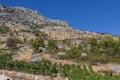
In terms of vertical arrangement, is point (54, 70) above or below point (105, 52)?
below

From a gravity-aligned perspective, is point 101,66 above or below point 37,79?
above

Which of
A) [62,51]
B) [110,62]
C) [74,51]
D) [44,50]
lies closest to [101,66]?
[110,62]

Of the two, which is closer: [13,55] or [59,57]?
[59,57]

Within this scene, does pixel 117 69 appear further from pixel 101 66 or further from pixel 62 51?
pixel 62 51

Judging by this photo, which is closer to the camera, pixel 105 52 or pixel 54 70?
pixel 54 70

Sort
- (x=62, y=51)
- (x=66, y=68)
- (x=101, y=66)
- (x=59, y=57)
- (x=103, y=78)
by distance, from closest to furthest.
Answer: (x=103, y=78) → (x=66, y=68) → (x=101, y=66) → (x=59, y=57) → (x=62, y=51)

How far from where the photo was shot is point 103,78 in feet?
141

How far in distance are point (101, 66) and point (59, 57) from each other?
10482 mm

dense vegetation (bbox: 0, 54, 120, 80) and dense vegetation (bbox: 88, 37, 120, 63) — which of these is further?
dense vegetation (bbox: 88, 37, 120, 63)

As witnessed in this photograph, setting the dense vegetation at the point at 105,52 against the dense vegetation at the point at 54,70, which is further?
the dense vegetation at the point at 105,52

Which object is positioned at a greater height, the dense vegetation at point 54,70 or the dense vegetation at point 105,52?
the dense vegetation at point 105,52

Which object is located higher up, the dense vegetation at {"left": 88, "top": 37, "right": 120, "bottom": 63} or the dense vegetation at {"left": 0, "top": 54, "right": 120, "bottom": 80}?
the dense vegetation at {"left": 88, "top": 37, "right": 120, "bottom": 63}

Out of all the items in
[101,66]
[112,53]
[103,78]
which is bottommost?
[103,78]

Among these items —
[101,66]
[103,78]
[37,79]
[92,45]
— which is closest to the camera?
[103,78]
